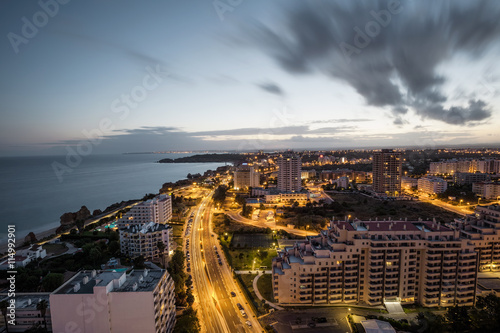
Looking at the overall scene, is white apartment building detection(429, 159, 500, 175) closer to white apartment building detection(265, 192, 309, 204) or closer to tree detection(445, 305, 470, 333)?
white apartment building detection(265, 192, 309, 204)

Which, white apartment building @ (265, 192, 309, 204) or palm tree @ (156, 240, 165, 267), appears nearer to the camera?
palm tree @ (156, 240, 165, 267)

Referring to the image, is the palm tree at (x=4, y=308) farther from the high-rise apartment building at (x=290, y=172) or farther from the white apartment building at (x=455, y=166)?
the white apartment building at (x=455, y=166)

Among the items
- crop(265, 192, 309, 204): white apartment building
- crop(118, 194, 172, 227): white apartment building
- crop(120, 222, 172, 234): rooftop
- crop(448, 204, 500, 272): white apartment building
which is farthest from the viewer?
crop(265, 192, 309, 204): white apartment building

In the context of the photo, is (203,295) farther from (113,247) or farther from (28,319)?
(113,247)

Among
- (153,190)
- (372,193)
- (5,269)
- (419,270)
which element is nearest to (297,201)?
(372,193)

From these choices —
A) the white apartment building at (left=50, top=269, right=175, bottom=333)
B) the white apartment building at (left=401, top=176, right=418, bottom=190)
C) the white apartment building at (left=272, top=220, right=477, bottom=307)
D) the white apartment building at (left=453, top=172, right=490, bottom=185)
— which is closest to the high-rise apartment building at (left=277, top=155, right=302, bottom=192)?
the white apartment building at (left=401, top=176, right=418, bottom=190)

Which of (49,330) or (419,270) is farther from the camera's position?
(419,270)

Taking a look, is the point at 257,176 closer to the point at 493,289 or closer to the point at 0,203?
the point at 493,289
